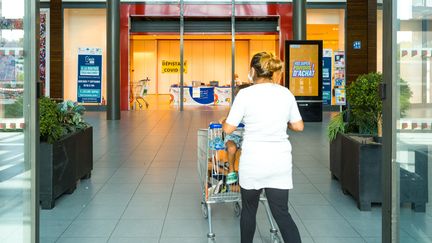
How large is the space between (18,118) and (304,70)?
13183 mm

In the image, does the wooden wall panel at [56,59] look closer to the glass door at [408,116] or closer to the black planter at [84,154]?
the black planter at [84,154]

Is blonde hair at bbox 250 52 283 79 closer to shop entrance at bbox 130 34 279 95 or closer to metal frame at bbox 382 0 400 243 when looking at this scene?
metal frame at bbox 382 0 400 243

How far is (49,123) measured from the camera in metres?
5.63

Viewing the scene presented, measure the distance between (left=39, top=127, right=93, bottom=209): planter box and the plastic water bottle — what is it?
1.78 meters

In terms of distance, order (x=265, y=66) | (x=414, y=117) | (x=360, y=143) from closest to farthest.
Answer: (x=414, y=117) < (x=265, y=66) < (x=360, y=143)

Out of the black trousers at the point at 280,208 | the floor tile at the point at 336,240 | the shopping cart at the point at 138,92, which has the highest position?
the shopping cart at the point at 138,92

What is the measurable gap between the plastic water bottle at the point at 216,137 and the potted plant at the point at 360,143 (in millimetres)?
1663

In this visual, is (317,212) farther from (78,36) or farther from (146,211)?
(78,36)

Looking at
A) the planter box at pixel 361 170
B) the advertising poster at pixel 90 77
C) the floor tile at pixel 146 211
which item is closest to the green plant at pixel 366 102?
the planter box at pixel 361 170

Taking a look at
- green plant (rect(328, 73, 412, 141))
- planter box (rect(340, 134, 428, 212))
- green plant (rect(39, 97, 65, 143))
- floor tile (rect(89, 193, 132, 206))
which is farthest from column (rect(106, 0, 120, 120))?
planter box (rect(340, 134, 428, 212))

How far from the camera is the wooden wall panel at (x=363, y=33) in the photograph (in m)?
9.45

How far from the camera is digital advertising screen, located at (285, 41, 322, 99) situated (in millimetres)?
15930

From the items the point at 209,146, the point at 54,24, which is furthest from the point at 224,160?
the point at 54,24

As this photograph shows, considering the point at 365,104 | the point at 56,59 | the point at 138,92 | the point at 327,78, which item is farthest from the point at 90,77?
the point at 365,104
